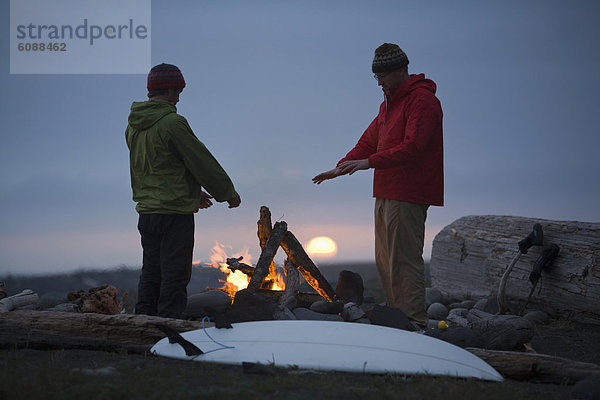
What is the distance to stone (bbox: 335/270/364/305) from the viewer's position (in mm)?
7965

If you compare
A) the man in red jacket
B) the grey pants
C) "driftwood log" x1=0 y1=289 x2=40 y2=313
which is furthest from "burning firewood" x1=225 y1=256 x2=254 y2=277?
"driftwood log" x1=0 y1=289 x2=40 y2=313

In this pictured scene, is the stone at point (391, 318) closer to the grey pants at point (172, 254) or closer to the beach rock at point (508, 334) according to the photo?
the beach rock at point (508, 334)

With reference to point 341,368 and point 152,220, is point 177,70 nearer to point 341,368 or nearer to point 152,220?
point 152,220

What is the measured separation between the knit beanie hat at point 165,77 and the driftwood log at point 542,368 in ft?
13.4

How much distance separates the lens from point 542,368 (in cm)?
455

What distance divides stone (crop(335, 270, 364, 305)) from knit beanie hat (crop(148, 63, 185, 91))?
11.9ft

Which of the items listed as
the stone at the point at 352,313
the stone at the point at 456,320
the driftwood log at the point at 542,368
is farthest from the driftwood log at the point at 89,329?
the stone at the point at 456,320

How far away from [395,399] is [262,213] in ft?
15.8

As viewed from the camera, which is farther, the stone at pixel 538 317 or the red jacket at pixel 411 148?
the stone at pixel 538 317

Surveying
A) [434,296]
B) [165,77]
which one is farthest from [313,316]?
[434,296]

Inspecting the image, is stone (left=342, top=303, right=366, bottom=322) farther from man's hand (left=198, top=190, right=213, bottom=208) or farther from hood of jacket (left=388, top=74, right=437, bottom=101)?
hood of jacket (left=388, top=74, right=437, bottom=101)

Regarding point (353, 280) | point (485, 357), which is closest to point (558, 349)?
A: point (485, 357)

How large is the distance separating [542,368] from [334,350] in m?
1.72

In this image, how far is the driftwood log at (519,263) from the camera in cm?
792
